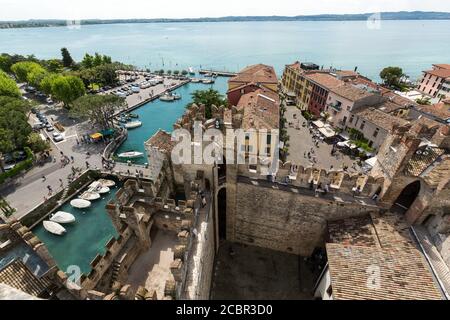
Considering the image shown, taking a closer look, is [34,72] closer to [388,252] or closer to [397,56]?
[388,252]

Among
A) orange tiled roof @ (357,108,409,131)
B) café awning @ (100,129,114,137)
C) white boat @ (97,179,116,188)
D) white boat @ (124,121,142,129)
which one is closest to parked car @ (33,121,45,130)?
café awning @ (100,129,114,137)

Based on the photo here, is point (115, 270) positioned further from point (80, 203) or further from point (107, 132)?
point (107, 132)

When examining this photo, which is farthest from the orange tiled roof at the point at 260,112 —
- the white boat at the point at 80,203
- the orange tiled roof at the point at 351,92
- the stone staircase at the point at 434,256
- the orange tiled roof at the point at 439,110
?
the orange tiled roof at the point at 439,110

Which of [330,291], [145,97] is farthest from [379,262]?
[145,97]

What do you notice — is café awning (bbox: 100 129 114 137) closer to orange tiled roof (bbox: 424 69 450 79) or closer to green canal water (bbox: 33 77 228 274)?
green canal water (bbox: 33 77 228 274)

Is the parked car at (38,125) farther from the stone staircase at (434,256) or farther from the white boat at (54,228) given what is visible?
the stone staircase at (434,256)
